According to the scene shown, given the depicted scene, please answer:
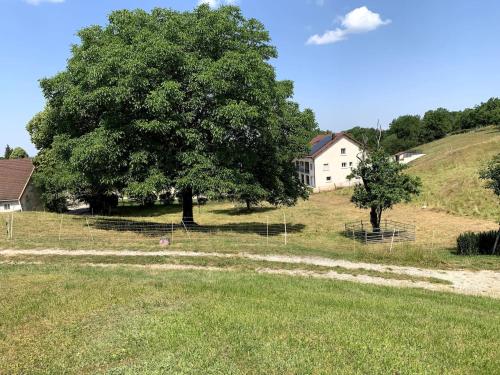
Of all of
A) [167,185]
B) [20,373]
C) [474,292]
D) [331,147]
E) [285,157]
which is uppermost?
[331,147]

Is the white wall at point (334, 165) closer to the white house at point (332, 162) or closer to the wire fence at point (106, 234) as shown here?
the white house at point (332, 162)

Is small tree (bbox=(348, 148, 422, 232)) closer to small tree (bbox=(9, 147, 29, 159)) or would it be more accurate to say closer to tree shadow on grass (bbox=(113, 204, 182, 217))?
Result: tree shadow on grass (bbox=(113, 204, 182, 217))

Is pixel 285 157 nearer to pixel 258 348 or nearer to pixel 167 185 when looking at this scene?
pixel 167 185

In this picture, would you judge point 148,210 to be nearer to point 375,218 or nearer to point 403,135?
point 375,218

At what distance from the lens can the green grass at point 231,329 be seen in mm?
5977

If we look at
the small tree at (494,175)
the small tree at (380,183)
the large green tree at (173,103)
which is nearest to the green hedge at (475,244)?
the small tree at (494,175)

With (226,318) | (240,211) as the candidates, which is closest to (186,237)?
(226,318)

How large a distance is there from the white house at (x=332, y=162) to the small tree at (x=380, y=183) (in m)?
37.4

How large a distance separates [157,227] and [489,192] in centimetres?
3282

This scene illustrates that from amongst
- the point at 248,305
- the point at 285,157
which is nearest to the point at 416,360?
the point at 248,305

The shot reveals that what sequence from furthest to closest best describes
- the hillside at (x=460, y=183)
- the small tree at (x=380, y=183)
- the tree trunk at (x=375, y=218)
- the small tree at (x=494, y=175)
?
1. the hillside at (x=460, y=183)
2. the tree trunk at (x=375, y=218)
3. the small tree at (x=380, y=183)
4. the small tree at (x=494, y=175)

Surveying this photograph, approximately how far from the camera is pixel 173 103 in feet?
65.3

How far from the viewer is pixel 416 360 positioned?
6.08 m

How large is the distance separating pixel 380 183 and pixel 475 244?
735 centimetres
